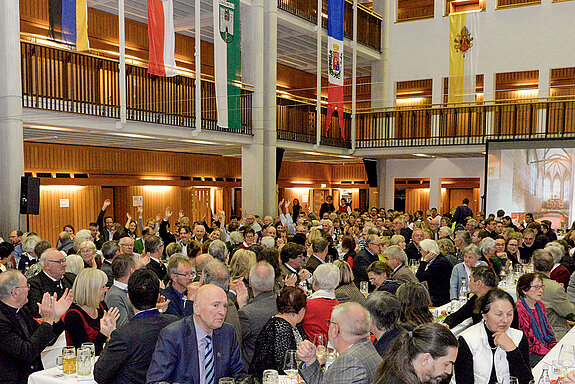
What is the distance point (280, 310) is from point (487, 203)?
14.8 meters

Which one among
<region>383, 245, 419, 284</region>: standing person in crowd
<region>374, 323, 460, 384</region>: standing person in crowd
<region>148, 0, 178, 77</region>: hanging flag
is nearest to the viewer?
<region>374, 323, 460, 384</region>: standing person in crowd

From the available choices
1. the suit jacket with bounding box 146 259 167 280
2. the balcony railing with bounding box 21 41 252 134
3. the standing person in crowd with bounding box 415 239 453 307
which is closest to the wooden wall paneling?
the balcony railing with bounding box 21 41 252 134

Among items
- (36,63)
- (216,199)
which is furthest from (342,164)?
(36,63)

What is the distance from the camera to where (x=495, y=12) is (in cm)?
2028

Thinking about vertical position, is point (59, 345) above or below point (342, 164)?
below

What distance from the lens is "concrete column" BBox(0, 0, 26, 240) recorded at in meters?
10.3

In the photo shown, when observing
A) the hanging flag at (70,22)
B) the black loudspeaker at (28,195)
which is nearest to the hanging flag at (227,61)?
the hanging flag at (70,22)

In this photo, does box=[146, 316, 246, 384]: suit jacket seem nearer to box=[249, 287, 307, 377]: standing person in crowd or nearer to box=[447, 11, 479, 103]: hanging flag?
box=[249, 287, 307, 377]: standing person in crowd

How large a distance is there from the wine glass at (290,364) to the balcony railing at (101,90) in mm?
9127

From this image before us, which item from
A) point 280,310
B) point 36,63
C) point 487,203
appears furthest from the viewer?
point 487,203

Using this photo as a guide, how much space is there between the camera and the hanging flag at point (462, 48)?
1991 centimetres

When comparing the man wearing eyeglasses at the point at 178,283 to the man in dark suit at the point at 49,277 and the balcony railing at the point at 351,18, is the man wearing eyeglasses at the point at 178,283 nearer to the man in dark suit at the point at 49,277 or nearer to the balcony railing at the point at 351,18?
the man in dark suit at the point at 49,277

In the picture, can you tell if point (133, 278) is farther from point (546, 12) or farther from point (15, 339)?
point (546, 12)

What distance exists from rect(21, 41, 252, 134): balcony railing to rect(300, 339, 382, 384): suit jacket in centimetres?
960
